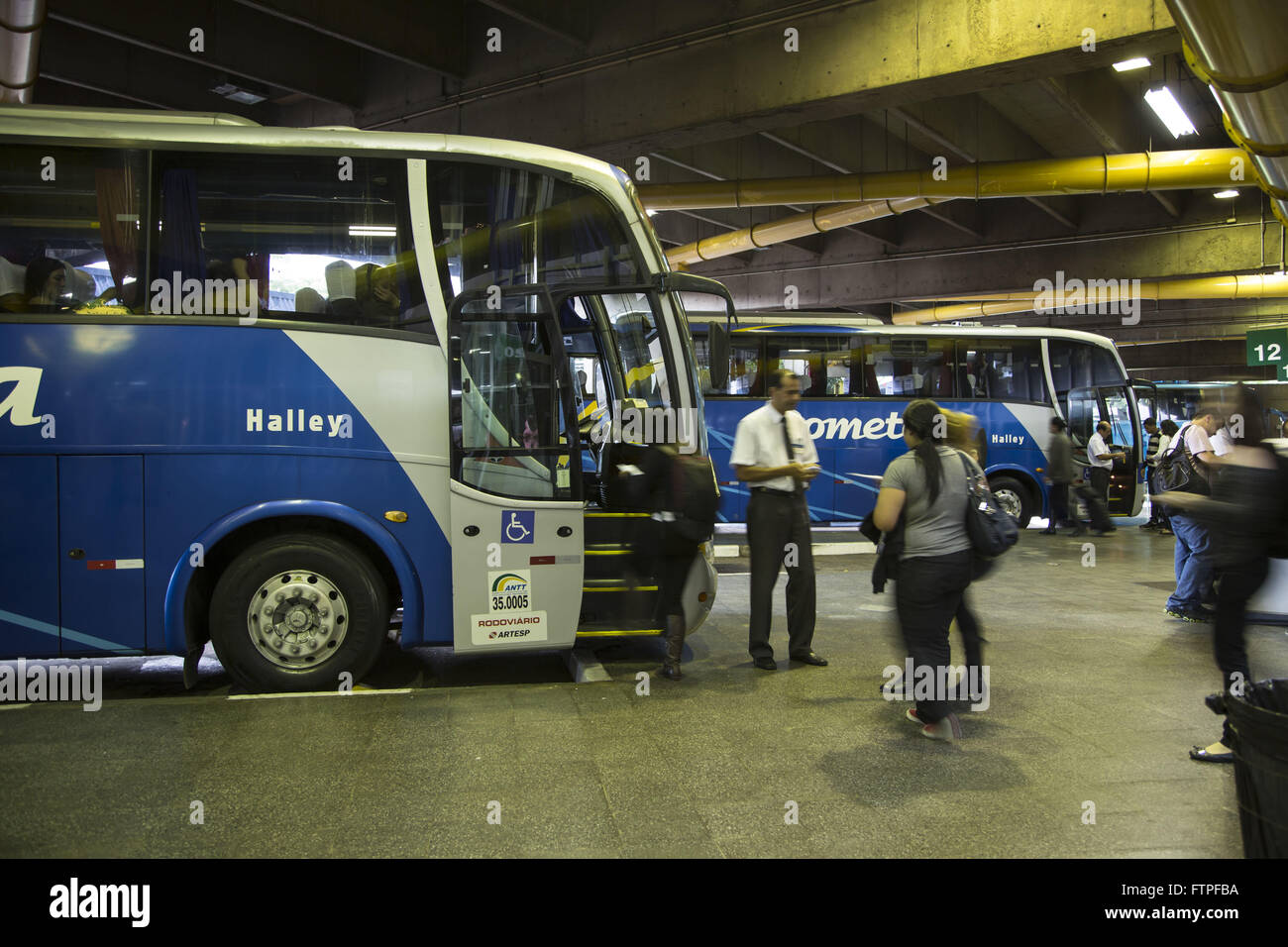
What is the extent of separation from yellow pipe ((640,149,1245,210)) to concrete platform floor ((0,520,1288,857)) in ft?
26.9

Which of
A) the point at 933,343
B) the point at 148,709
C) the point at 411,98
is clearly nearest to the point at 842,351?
the point at 933,343

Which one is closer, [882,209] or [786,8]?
[786,8]

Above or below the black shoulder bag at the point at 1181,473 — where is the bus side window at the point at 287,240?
above

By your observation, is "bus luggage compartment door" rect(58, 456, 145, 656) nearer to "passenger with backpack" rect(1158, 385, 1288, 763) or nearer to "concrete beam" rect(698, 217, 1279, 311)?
"passenger with backpack" rect(1158, 385, 1288, 763)

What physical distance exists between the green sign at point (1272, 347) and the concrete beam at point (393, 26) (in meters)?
16.5

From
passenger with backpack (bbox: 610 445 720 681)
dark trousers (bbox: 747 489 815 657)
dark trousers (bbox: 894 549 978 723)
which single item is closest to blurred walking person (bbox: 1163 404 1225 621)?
dark trousers (bbox: 747 489 815 657)

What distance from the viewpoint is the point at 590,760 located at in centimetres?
470

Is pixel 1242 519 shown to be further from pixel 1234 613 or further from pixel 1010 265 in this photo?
pixel 1010 265

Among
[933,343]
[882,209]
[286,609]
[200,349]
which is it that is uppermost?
[882,209]

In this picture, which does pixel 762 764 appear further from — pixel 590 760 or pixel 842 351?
pixel 842 351

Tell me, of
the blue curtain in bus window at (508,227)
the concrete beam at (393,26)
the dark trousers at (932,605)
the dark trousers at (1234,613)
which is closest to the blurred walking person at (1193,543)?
the dark trousers at (1234,613)

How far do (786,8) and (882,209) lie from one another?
6.24m

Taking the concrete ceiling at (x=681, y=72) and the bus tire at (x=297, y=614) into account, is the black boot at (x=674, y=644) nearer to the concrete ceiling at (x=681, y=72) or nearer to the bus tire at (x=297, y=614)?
the bus tire at (x=297, y=614)

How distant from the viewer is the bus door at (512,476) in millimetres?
6059
